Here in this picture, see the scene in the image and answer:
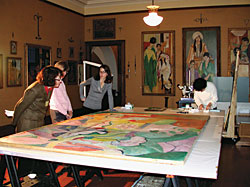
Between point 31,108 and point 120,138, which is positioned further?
point 31,108

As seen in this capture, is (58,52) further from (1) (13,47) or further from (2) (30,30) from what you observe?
(1) (13,47)

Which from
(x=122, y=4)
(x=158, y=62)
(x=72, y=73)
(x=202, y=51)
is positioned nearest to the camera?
(x=202, y=51)

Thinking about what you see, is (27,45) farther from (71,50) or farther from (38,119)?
(38,119)

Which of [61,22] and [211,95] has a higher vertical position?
[61,22]

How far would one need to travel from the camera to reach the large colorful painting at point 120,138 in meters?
2.22

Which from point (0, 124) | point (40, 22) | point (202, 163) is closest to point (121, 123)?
point (202, 163)

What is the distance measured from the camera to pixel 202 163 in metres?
2.11

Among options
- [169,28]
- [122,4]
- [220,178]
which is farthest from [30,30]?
[220,178]

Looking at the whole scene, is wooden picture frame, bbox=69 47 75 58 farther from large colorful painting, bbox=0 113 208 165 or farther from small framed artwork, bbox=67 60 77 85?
large colorful painting, bbox=0 113 208 165

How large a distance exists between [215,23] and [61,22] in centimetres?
460

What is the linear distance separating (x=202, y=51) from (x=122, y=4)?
3.01m

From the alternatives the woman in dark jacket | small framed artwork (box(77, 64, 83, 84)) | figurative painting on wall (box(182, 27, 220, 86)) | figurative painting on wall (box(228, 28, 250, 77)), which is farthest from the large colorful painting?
small framed artwork (box(77, 64, 83, 84))

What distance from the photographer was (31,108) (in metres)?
3.28

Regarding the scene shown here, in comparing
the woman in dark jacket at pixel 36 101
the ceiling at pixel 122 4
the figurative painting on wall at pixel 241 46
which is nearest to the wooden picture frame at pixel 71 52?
the ceiling at pixel 122 4
